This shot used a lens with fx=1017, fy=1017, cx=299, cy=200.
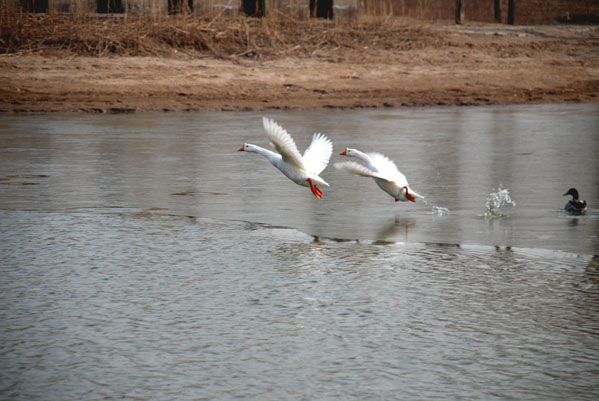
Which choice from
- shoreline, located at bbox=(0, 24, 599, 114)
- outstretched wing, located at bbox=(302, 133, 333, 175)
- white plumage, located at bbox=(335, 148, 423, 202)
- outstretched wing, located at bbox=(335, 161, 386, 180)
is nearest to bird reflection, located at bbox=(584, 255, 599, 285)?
white plumage, located at bbox=(335, 148, 423, 202)

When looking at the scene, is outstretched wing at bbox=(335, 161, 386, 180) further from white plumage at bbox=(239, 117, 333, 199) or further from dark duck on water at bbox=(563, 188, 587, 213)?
dark duck on water at bbox=(563, 188, 587, 213)

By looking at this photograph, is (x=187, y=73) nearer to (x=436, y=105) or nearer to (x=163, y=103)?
(x=163, y=103)

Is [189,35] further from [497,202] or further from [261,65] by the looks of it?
[497,202]

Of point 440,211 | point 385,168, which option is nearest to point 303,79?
point 385,168

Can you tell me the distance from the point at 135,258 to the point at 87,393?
274 centimetres

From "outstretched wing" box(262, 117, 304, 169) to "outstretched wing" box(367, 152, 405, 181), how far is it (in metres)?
0.65

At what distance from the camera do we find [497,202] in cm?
906

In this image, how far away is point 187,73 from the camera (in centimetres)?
2041

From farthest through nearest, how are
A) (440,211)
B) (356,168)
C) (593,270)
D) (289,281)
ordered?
(440,211) < (356,168) < (593,270) < (289,281)

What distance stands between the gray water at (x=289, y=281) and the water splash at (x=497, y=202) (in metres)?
0.07

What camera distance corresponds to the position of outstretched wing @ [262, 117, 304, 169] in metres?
8.59

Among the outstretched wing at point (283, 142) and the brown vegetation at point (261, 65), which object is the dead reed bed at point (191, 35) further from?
the outstretched wing at point (283, 142)

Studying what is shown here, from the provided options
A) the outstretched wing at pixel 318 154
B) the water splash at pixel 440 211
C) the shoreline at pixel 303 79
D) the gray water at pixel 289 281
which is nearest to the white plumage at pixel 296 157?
the outstretched wing at pixel 318 154

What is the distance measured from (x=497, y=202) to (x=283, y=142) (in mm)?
1992
